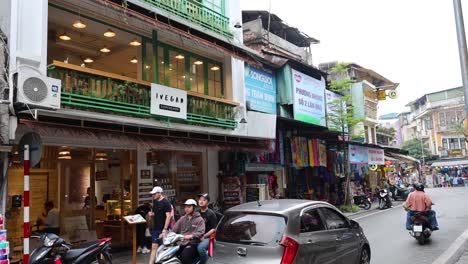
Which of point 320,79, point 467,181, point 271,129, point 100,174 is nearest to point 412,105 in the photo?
point 467,181

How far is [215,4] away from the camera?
48.8ft

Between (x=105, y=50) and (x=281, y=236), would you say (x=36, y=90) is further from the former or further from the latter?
(x=281, y=236)

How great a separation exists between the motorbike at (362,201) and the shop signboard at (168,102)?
48.7ft

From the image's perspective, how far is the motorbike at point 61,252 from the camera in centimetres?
644

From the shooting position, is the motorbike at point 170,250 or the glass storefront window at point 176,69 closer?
the motorbike at point 170,250

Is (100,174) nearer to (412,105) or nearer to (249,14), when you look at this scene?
(249,14)

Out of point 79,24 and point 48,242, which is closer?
point 48,242

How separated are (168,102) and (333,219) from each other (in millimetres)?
6149

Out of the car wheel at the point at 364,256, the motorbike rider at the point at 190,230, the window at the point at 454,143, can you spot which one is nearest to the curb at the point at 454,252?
the car wheel at the point at 364,256

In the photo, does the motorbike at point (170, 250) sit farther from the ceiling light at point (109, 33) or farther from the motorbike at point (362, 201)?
the motorbike at point (362, 201)

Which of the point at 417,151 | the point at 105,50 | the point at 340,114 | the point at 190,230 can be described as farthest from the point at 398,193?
the point at 417,151

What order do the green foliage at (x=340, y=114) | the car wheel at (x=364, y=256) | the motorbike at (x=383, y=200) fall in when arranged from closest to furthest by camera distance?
the car wheel at (x=364, y=256) < the green foliage at (x=340, y=114) < the motorbike at (x=383, y=200)

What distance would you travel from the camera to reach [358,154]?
24422 millimetres

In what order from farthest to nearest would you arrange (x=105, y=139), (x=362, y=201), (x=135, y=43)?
1. (x=362, y=201)
2. (x=135, y=43)
3. (x=105, y=139)
